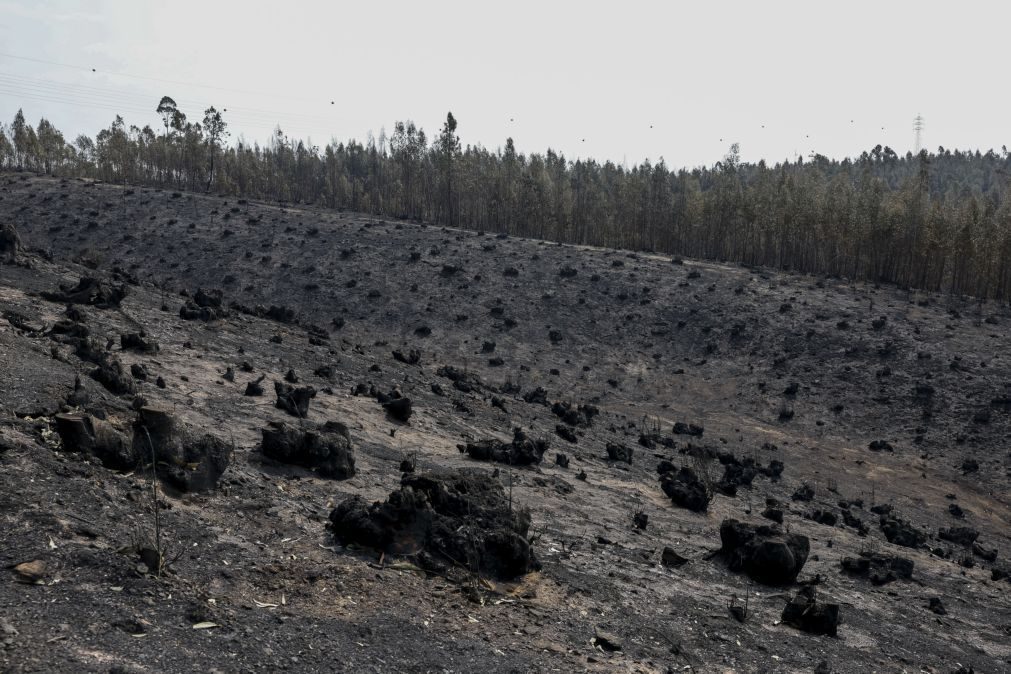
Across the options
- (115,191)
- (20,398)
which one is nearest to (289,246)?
(115,191)

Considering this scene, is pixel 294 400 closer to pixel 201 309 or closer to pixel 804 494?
pixel 201 309

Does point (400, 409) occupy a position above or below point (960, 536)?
above

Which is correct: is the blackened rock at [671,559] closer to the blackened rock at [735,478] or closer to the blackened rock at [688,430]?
the blackened rock at [735,478]

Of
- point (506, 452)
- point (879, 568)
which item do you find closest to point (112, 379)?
point (506, 452)

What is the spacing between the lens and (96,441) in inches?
618

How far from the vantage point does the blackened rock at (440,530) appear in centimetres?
1577

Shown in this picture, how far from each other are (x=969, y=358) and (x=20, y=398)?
5946cm

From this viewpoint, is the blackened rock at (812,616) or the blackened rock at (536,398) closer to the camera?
the blackened rock at (812,616)

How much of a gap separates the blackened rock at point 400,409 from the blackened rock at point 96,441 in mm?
13899

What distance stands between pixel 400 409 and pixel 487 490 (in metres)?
12.2

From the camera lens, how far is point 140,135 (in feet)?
460

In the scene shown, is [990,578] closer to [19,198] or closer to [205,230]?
[205,230]

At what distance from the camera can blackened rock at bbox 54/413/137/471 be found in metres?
15.6

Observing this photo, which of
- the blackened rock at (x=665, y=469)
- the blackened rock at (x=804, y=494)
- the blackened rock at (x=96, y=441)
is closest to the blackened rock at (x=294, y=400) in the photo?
the blackened rock at (x=96, y=441)
